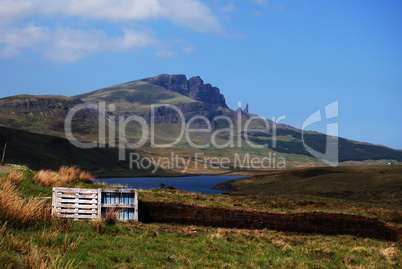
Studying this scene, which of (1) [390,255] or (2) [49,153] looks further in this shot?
(2) [49,153]

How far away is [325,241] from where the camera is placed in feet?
67.5

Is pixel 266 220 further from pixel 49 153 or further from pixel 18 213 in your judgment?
pixel 49 153

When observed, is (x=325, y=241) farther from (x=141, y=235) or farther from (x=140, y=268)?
(x=140, y=268)

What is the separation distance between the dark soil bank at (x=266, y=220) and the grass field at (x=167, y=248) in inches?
103

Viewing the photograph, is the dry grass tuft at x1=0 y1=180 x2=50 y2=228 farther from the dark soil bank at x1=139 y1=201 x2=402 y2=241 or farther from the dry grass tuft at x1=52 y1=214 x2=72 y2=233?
the dark soil bank at x1=139 y1=201 x2=402 y2=241

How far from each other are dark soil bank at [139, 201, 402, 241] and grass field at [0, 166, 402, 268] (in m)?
2.62

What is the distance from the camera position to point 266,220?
79.3 ft

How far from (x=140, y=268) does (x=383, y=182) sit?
1935 inches

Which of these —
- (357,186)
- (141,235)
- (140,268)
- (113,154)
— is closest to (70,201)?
(141,235)

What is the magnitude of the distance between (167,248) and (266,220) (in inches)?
368

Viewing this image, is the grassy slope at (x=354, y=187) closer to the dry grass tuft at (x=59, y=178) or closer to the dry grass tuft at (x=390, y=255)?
the dry grass tuft at (x=390, y=255)

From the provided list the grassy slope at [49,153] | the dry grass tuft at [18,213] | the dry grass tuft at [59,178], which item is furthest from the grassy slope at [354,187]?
the grassy slope at [49,153]

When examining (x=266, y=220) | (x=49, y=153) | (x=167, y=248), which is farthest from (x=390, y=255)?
(x=49, y=153)

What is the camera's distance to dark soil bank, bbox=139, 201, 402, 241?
23.9 metres
